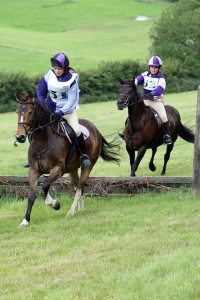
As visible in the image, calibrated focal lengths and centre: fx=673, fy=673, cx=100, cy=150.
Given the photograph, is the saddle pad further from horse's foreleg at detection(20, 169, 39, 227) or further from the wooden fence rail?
horse's foreleg at detection(20, 169, 39, 227)

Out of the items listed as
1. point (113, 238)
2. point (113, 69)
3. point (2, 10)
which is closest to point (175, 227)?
point (113, 238)

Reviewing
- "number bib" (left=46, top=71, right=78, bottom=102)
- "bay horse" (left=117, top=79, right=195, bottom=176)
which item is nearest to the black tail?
"bay horse" (left=117, top=79, right=195, bottom=176)

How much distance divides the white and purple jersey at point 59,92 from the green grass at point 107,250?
189 cm

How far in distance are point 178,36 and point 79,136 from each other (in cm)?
6510

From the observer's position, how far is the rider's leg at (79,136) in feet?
38.4

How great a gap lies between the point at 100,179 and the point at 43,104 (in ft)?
8.15

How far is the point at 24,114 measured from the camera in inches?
415

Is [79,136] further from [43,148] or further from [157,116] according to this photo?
[157,116]

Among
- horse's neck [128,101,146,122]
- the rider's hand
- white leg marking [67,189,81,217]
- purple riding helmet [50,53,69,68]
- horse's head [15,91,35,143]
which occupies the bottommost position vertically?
white leg marking [67,189,81,217]

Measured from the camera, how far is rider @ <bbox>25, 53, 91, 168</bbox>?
1122 centimetres

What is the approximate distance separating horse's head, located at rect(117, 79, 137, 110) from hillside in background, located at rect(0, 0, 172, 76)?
178 feet

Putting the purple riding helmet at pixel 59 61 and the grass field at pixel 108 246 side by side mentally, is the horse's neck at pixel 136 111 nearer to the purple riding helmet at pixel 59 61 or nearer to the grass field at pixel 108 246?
the grass field at pixel 108 246

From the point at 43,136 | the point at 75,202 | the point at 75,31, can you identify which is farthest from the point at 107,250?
the point at 75,31

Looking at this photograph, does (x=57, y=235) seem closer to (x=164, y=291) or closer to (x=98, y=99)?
(x=164, y=291)
